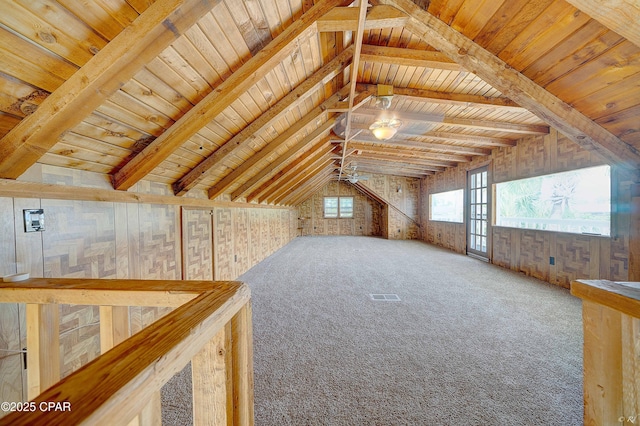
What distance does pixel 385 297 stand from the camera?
10.7 feet

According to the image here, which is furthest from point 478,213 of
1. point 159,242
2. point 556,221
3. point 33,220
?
point 33,220

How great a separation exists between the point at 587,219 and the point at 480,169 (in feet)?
8.41

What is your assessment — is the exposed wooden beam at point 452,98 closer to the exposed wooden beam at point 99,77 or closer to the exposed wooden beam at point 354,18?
the exposed wooden beam at point 354,18

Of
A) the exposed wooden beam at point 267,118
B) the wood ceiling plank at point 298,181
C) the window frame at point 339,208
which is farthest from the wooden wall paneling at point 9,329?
the window frame at point 339,208

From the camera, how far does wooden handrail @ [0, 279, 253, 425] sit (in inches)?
13.3

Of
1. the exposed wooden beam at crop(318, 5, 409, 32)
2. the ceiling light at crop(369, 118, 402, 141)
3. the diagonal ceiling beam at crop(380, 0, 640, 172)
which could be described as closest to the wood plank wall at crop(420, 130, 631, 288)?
the diagonal ceiling beam at crop(380, 0, 640, 172)

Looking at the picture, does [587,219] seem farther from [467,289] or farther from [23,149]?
[23,149]

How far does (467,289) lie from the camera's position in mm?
3547

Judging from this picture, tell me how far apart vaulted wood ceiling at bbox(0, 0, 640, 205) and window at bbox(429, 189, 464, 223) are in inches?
158

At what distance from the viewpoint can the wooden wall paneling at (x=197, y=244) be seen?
2.82 metres

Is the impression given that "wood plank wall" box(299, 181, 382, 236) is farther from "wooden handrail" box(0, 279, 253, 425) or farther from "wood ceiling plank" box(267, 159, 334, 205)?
"wooden handrail" box(0, 279, 253, 425)

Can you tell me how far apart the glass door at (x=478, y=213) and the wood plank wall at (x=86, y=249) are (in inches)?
226

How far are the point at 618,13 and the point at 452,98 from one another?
1.97 m

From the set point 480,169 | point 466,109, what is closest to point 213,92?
point 466,109
